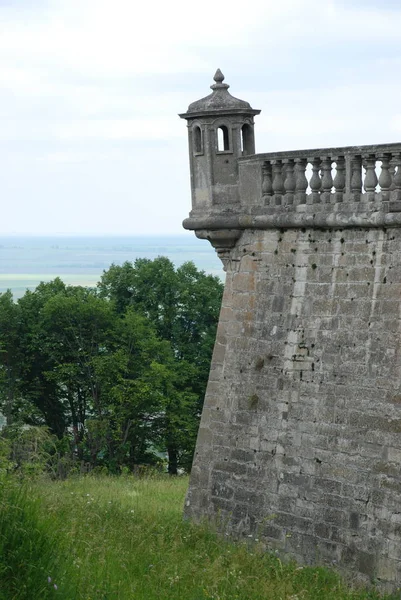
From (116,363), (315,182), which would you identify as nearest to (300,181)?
(315,182)

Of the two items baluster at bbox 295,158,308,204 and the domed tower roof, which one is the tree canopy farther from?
baluster at bbox 295,158,308,204

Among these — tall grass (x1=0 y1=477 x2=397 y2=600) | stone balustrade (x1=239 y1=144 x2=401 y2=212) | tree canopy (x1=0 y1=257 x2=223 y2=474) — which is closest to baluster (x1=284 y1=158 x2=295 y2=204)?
stone balustrade (x1=239 y1=144 x2=401 y2=212)

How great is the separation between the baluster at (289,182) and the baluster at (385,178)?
5.49ft

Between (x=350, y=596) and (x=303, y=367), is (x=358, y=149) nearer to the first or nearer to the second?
(x=303, y=367)

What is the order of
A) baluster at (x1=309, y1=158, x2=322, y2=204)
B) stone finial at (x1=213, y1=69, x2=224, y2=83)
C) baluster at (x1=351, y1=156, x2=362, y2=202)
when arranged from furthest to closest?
stone finial at (x1=213, y1=69, x2=224, y2=83) < baluster at (x1=309, y1=158, x2=322, y2=204) < baluster at (x1=351, y1=156, x2=362, y2=202)

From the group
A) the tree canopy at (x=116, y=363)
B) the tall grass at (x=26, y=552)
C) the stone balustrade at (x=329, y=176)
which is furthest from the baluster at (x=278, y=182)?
the tree canopy at (x=116, y=363)

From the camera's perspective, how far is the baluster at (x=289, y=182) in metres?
15.0

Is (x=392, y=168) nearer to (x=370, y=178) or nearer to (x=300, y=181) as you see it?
(x=370, y=178)

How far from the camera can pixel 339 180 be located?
14.3 meters

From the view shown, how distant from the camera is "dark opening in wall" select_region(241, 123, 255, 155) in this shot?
1617 centimetres

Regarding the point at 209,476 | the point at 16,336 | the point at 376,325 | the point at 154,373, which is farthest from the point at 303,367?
the point at 16,336

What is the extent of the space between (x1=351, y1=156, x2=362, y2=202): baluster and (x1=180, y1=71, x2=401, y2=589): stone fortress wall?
14mm

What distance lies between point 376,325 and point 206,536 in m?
3.96

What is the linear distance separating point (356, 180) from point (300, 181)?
1.10 metres
